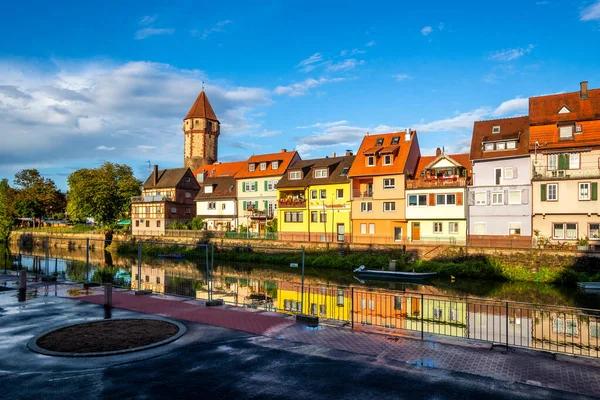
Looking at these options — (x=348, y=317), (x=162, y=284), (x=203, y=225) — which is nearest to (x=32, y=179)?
(x=203, y=225)

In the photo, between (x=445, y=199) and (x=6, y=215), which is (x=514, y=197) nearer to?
(x=445, y=199)

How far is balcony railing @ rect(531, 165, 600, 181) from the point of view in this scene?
121ft

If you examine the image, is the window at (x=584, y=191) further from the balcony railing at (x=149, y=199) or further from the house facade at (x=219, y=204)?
the balcony railing at (x=149, y=199)

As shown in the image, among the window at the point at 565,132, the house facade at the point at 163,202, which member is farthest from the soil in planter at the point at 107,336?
the house facade at the point at 163,202

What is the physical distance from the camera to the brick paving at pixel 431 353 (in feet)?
31.3

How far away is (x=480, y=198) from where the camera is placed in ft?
140

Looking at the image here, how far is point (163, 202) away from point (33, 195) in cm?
3783

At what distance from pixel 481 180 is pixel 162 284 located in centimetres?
3056

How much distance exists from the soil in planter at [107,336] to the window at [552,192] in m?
35.7

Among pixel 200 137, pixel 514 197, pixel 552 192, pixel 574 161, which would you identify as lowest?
pixel 514 197

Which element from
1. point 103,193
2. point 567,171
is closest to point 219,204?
point 103,193

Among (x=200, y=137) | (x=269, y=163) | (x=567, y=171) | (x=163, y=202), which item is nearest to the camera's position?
(x=567, y=171)

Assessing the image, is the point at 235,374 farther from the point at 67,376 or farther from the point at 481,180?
the point at 481,180

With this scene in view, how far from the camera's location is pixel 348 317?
20.7m
